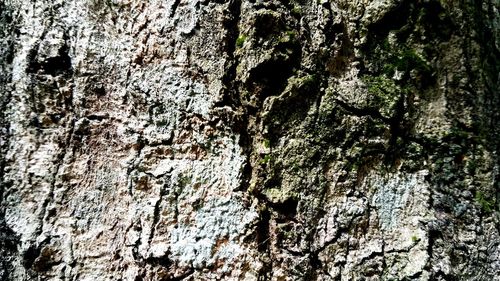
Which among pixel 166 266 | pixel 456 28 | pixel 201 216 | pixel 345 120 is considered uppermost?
pixel 456 28

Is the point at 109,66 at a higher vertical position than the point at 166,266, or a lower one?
higher

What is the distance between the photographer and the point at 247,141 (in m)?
0.98

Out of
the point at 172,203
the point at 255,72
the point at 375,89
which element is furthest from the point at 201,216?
the point at 375,89

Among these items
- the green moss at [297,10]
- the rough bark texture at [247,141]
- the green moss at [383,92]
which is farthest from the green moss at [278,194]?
the green moss at [297,10]

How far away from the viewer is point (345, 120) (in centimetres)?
97

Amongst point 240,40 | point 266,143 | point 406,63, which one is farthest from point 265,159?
point 406,63

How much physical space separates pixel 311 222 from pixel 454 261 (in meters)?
0.30

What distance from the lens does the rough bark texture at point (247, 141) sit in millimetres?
928

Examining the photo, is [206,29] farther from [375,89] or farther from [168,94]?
[375,89]

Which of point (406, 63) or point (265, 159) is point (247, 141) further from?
point (406, 63)

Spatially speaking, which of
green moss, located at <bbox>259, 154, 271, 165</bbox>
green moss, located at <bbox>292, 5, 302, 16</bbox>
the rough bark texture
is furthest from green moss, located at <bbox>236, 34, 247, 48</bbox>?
green moss, located at <bbox>259, 154, 271, 165</bbox>

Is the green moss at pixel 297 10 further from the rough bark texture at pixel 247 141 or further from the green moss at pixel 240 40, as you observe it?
the green moss at pixel 240 40

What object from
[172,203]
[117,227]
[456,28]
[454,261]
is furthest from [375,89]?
[117,227]

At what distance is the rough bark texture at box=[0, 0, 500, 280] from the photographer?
3.05ft
